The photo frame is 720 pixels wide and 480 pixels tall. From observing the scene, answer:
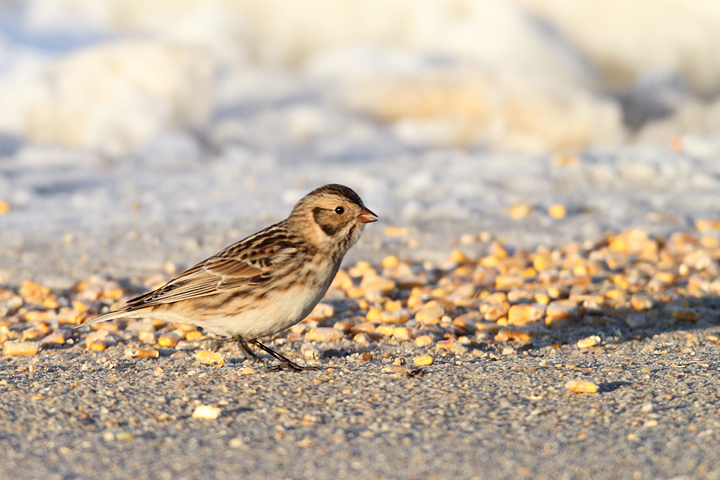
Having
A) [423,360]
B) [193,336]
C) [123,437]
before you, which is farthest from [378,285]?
[123,437]

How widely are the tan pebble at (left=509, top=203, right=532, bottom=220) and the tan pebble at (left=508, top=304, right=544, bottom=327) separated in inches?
101

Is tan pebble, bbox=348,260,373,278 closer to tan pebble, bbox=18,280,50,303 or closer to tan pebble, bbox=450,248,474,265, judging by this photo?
tan pebble, bbox=450,248,474,265

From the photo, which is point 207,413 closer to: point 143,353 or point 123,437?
point 123,437

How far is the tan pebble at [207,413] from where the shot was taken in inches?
128

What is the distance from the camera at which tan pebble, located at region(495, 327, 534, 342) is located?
4.50 m

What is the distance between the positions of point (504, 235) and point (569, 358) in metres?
2.85

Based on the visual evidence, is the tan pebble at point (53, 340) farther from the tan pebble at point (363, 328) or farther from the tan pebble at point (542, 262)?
the tan pebble at point (542, 262)

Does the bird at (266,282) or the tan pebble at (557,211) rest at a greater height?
the bird at (266,282)

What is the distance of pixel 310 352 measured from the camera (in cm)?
429

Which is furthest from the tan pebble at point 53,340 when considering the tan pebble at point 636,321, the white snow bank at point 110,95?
the white snow bank at point 110,95

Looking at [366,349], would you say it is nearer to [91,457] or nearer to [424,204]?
[91,457]

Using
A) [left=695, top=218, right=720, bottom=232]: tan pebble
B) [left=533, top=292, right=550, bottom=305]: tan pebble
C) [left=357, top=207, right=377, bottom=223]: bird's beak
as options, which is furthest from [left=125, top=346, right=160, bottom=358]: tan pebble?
[left=695, top=218, right=720, bottom=232]: tan pebble

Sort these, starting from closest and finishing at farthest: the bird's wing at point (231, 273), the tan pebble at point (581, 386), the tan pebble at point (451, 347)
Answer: the tan pebble at point (581, 386), the bird's wing at point (231, 273), the tan pebble at point (451, 347)

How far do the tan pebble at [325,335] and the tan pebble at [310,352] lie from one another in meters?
0.17
